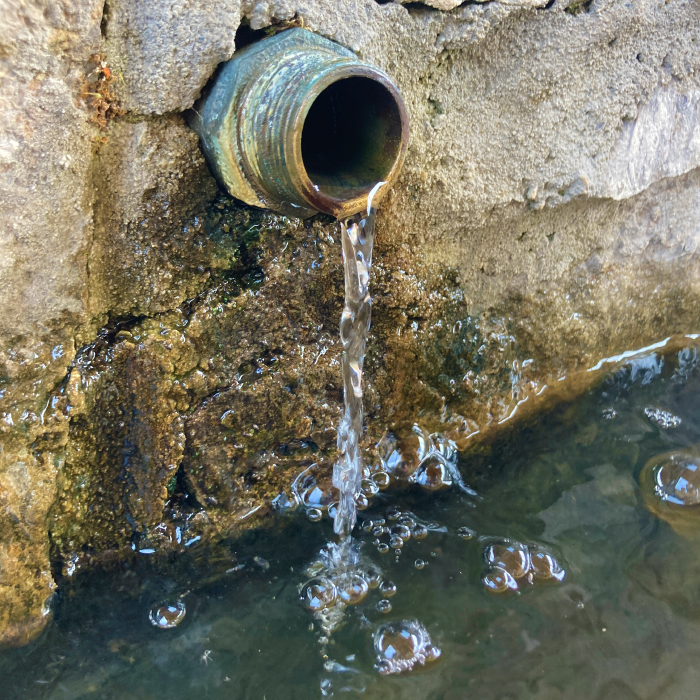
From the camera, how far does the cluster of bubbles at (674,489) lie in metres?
1.89

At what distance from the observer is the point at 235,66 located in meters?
1.43

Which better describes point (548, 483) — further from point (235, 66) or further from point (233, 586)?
point (235, 66)

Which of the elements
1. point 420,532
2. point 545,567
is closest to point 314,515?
point 420,532

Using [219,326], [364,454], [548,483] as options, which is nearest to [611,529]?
[548,483]

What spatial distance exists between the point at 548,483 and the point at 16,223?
5.51 feet

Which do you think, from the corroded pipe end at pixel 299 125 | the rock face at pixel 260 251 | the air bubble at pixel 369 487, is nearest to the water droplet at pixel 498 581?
the air bubble at pixel 369 487

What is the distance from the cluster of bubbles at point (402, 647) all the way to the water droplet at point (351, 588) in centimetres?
11

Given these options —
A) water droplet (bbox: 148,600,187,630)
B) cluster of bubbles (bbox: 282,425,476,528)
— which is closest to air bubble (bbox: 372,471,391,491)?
cluster of bubbles (bbox: 282,425,476,528)

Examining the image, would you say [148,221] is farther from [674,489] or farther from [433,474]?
[674,489]

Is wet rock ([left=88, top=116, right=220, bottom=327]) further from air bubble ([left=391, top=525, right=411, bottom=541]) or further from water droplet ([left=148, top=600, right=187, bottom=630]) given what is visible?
air bubble ([left=391, top=525, right=411, bottom=541])

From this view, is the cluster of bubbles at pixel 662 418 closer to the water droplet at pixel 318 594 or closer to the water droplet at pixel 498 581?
the water droplet at pixel 498 581

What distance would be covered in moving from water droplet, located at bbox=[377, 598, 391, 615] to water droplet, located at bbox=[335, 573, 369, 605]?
1.8 inches

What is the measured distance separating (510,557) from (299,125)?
1.27m

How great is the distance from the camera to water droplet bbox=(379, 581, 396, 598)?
1.69 metres
